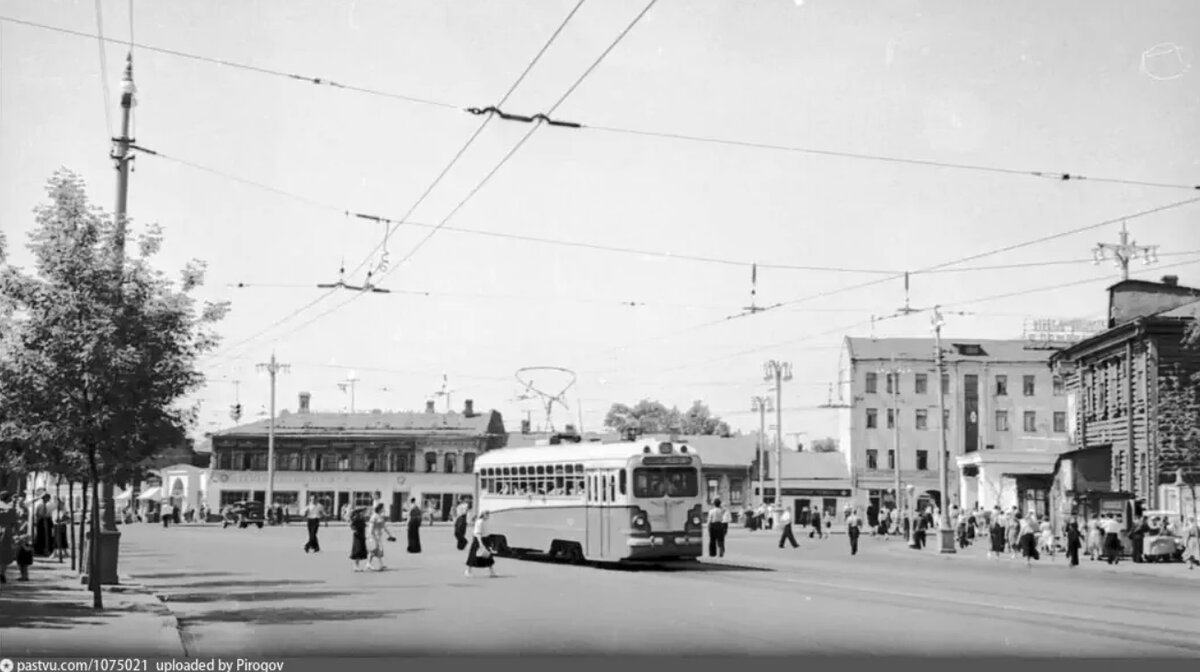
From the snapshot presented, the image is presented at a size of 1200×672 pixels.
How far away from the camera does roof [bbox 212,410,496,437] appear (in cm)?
9762

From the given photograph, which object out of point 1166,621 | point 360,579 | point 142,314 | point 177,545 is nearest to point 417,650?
point 142,314

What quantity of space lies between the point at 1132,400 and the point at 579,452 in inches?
969

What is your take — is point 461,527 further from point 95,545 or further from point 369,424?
point 369,424

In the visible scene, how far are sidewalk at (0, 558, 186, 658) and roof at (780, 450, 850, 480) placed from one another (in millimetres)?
78699

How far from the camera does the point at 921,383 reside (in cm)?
10012

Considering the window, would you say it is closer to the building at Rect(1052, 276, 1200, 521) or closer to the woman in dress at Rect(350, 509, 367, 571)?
the building at Rect(1052, 276, 1200, 521)

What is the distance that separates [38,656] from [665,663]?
225 inches

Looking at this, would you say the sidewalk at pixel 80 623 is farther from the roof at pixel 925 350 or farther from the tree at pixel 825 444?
the tree at pixel 825 444

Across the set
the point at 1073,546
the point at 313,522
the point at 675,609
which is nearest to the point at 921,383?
the point at 1073,546

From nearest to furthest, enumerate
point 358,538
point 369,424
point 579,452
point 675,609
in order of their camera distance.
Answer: point 675,609 < point 358,538 < point 579,452 < point 369,424

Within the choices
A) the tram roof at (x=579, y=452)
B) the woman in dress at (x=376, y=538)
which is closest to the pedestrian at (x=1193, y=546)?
the tram roof at (x=579, y=452)

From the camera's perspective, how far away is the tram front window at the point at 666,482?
30.3m

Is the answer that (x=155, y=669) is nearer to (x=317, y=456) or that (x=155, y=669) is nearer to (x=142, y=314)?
(x=142, y=314)

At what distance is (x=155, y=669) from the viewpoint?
12625 mm
